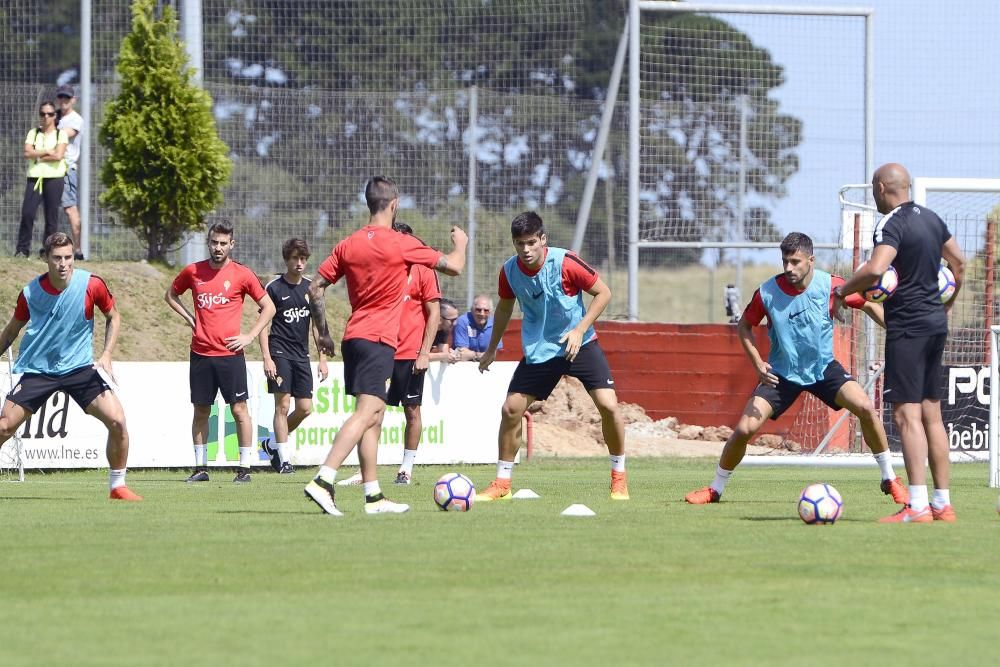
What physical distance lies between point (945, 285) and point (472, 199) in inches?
621

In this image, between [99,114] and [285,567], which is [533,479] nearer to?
[285,567]

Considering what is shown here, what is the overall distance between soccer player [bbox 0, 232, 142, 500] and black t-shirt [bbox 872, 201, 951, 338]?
5.72m

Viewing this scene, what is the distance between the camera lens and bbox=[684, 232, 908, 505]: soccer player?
1179 centimetres

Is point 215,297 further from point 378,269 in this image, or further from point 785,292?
point 785,292

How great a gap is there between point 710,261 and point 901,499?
57.6 feet

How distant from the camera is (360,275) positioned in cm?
1033

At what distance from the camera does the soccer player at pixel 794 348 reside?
11.8 meters

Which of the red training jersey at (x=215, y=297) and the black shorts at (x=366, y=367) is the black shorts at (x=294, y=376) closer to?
the red training jersey at (x=215, y=297)

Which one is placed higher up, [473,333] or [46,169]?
[46,169]

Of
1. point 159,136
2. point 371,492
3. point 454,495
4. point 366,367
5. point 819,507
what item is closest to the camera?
point 819,507

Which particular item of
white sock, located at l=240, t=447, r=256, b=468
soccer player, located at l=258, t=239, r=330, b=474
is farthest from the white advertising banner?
white sock, located at l=240, t=447, r=256, b=468

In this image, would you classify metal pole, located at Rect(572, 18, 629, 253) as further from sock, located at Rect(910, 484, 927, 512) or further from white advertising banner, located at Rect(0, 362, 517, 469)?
sock, located at Rect(910, 484, 927, 512)

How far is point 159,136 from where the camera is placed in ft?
75.5

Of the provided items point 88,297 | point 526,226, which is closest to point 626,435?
point 526,226
